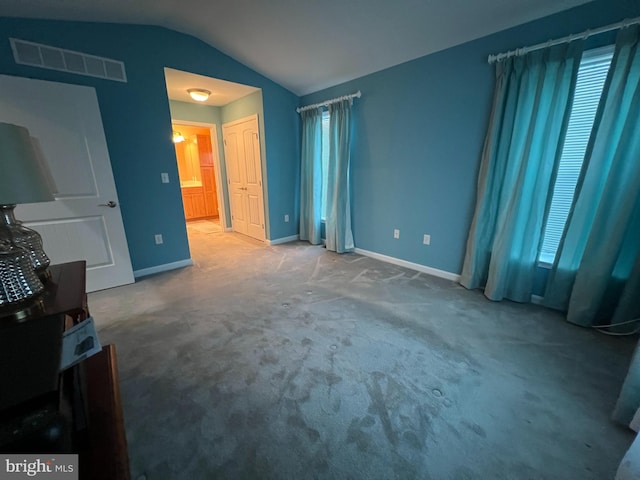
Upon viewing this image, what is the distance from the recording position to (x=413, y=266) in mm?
3223

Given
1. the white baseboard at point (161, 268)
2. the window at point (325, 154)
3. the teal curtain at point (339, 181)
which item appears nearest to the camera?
the white baseboard at point (161, 268)

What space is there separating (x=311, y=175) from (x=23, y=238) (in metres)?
3.31

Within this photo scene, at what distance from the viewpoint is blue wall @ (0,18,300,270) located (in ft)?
7.65

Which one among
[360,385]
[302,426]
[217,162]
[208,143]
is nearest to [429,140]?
[360,385]

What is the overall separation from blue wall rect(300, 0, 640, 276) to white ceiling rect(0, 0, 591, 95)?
0.13m

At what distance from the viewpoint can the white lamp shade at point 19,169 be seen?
88 centimetres

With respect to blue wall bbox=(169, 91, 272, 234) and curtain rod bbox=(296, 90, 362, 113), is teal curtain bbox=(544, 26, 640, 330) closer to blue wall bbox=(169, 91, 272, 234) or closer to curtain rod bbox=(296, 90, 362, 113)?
curtain rod bbox=(296, 90, 362, 113)

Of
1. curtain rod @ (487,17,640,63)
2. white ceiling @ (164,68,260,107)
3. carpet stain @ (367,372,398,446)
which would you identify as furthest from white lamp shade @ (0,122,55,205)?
curtain rod @ (487,17,640,63)

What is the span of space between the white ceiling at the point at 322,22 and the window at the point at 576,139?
0.46 meters

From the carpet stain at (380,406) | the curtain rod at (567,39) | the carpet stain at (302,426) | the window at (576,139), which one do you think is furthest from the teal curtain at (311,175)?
the carpet stain at (302,426)

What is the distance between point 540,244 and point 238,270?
122 inches

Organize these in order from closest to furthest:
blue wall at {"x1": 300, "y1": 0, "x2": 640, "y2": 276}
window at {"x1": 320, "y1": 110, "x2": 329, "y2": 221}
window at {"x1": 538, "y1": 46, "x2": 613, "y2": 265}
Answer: window at {"x1": 538, "y1": 46, "x2": 613, "y2": 265} < blue wall at {"x1": 300, "y1": 0, "x2": 640, "y2": 276} < window at {"x1": 320, "y1": 110, "x2": 329, "y2": 221}

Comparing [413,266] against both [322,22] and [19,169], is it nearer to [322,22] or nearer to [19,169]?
[322,22]

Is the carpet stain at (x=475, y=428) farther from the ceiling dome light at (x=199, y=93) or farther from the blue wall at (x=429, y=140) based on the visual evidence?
the ceiling dome light at (x=199, y=93)
